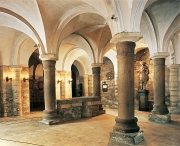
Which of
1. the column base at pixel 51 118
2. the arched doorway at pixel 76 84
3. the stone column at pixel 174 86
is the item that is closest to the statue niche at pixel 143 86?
the stone column at pixel 174 86

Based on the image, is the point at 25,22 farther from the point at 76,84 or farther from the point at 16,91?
the point at 76,84

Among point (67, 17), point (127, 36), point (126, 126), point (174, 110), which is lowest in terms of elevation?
point (174, 110)

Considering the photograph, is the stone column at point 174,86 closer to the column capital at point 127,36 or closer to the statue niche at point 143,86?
the statue niche at point 143,86

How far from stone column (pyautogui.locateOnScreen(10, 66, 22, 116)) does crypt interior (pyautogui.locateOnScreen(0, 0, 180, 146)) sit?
46 mm

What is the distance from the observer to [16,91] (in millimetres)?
8656

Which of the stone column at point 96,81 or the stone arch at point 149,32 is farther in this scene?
the stone column at point 96,81

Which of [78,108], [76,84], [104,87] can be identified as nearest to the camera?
[78,108]

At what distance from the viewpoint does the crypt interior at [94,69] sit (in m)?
3.97

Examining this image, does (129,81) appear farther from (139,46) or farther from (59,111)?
(139,46)

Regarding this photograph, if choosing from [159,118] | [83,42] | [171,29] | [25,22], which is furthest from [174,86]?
[25,22]

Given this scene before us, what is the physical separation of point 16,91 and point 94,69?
13.2 ft

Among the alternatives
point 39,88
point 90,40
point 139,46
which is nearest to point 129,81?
point 90,40

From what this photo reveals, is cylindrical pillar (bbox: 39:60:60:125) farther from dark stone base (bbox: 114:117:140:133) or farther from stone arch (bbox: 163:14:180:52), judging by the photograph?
stone arch (bbox: 163:14:180:52)

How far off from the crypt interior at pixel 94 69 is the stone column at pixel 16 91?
0.15ft
